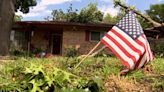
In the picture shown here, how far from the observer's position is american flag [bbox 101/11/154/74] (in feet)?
29.5

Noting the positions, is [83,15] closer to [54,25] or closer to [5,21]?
[54,25]

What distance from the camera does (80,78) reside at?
256 inches

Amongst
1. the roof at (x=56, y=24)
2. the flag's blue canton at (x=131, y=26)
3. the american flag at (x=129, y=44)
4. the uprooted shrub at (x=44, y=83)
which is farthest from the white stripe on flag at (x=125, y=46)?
the roof at (x=56, y=24)

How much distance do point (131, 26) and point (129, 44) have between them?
2.17 ft

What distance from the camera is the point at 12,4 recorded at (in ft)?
66.2

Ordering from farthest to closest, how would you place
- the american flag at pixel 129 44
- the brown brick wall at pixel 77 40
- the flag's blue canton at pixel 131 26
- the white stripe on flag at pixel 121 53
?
1. the brown brick wall at pixel 77 40
2. the flag's blue canton at pixel 131 26
3. the american flag at pixel 129 44
4. the white stripe on flag at pixel 121 53

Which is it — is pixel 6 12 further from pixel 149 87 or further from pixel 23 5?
pixel 23 5

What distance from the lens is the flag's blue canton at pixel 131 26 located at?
964 cm

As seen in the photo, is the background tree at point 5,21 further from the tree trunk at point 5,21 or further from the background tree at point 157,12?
the background tree at point 157,12

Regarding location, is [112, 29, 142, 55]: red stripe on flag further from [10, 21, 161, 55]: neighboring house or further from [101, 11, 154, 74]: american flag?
[10, 21, 161, 55]: neighboring house

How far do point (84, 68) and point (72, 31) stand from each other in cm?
2036

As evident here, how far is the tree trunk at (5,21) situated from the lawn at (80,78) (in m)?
9.74

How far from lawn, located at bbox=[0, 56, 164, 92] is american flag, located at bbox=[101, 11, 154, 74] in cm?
22

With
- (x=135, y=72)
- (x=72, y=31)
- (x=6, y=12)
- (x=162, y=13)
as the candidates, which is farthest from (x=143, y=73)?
(x=162, y=13)
